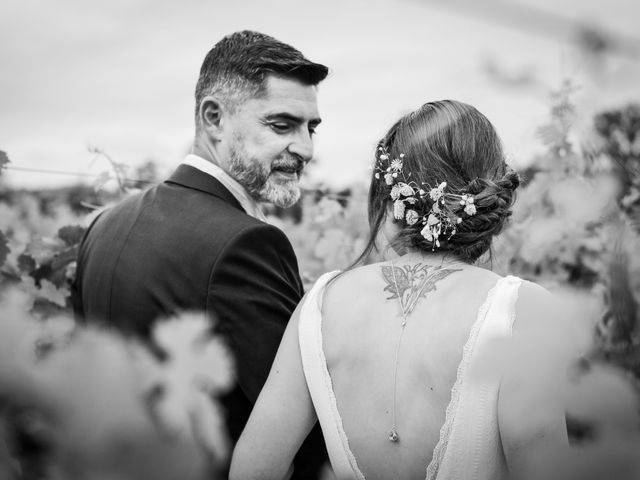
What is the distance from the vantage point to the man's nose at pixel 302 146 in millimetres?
2934

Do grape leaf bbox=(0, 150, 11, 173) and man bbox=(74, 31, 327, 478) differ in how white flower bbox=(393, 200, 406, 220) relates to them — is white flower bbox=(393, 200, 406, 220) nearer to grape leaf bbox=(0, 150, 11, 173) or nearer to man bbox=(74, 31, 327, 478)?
man bbox=(74, 31, 327, 478)

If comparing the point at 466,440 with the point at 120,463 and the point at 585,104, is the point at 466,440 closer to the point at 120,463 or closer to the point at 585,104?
the point at 585,104

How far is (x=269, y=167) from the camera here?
2.88 meters

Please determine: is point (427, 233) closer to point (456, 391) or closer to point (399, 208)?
point (399, 208)

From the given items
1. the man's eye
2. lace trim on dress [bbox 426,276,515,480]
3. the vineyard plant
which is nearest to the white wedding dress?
lace trim on dress [bbox 426,276,515,480]

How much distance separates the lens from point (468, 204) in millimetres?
1961

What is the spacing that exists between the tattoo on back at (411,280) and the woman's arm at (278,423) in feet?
0.92

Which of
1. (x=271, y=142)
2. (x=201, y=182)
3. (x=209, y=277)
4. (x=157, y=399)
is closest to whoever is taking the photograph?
(x=157, y=399)

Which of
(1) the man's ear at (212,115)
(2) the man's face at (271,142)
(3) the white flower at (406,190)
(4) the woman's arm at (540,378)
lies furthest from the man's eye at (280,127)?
(4) the woman's arm at (540,378)

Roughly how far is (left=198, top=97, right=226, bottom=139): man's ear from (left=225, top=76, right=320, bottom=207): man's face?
0.14 feet

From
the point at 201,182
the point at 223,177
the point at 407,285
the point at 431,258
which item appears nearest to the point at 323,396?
the point at 407,285

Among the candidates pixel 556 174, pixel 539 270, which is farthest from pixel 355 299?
pixel 539 270

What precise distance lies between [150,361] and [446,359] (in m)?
1.29

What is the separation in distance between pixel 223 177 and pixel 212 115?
308 mm
